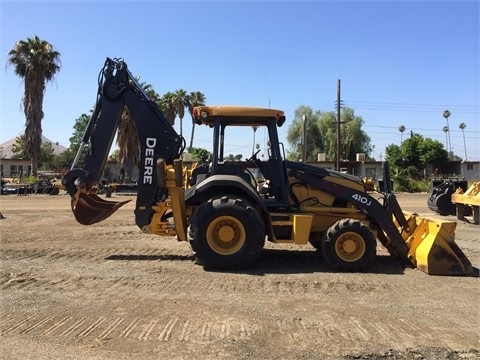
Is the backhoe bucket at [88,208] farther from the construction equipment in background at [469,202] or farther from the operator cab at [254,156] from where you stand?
the construction equipment in background at [469,202]

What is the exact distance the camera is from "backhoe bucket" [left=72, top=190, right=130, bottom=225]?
30.0 feet

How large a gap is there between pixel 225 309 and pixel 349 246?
10.1ft

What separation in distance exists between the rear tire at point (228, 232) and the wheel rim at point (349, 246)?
4.22ft

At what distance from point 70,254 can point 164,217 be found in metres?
1.98

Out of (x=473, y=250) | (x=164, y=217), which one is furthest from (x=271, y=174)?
(x=473, y=250)

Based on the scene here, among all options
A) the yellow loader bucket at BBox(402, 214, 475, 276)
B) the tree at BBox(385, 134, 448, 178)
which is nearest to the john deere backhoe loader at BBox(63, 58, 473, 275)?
the yellow loader bucket at BBox(402, 214, 475, 276)

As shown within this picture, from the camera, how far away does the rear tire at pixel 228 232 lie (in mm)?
7992

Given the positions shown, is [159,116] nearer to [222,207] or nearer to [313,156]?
[222,207]

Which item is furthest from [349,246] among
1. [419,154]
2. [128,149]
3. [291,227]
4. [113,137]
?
[419,154]

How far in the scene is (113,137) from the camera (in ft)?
30.8

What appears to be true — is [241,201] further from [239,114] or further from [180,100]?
[180,100]

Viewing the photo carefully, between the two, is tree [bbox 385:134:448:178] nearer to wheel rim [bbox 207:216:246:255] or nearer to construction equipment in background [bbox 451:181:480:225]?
construction equipment in background [bbox 451:181:480:225]

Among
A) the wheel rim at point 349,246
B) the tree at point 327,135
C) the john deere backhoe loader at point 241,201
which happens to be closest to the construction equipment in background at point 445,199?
the john deere backhoe loader at point 241,201

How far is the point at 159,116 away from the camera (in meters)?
9.27
